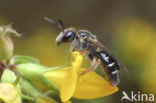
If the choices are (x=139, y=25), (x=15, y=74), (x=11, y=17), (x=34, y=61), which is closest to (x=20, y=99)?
(x=15, y=74)

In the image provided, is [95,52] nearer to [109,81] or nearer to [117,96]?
[109,81]

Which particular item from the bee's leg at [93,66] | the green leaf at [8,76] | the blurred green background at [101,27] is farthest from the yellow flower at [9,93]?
the blurred green background at [101,27]

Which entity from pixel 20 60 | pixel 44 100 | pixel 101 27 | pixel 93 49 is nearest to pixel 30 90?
pixel 44 100

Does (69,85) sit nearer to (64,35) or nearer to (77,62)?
(77,62)

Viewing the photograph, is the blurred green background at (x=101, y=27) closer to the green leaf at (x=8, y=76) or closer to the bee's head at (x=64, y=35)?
the bee's head at (x=64, y=35)

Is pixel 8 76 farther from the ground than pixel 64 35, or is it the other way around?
pixel 64 35

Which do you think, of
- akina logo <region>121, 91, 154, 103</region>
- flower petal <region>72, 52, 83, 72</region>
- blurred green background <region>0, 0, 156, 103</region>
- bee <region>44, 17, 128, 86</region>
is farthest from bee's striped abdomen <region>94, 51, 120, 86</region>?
blurred green background <region>0, 0, 156, 103</region>
